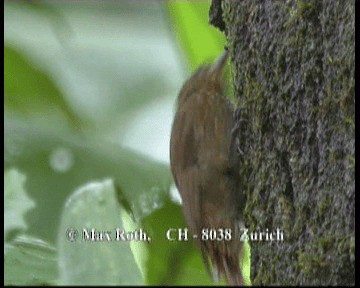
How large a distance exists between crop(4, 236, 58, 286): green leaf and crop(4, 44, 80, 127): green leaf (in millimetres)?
407

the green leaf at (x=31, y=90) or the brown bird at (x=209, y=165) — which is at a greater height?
the green leaf at (x=31, y=90)

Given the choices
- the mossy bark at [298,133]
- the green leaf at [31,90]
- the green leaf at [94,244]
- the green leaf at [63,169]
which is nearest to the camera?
the green leaf at [94,244]

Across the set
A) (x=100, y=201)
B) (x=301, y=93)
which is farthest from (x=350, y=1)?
(x=100, y=201)

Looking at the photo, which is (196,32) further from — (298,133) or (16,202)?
(16,202)

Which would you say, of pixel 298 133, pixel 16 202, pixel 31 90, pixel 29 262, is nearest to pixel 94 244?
pixel 29 262

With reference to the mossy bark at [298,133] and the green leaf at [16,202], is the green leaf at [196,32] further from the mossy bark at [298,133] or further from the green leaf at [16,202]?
the green leaf at [16,202]

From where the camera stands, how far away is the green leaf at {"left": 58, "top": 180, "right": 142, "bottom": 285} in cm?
129

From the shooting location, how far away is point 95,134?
1.92 meters

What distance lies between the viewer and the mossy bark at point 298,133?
4.71 ft

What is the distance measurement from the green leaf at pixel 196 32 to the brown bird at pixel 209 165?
4cm

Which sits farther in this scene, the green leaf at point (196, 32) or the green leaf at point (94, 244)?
the green leaf at point (196, 32)

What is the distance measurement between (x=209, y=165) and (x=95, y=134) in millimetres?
283

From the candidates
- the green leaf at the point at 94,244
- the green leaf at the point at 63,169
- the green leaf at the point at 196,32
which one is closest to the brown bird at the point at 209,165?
the green leaf at the point at 196,32

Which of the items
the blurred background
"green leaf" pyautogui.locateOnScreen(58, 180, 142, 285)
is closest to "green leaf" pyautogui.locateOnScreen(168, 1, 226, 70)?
the blurred background
